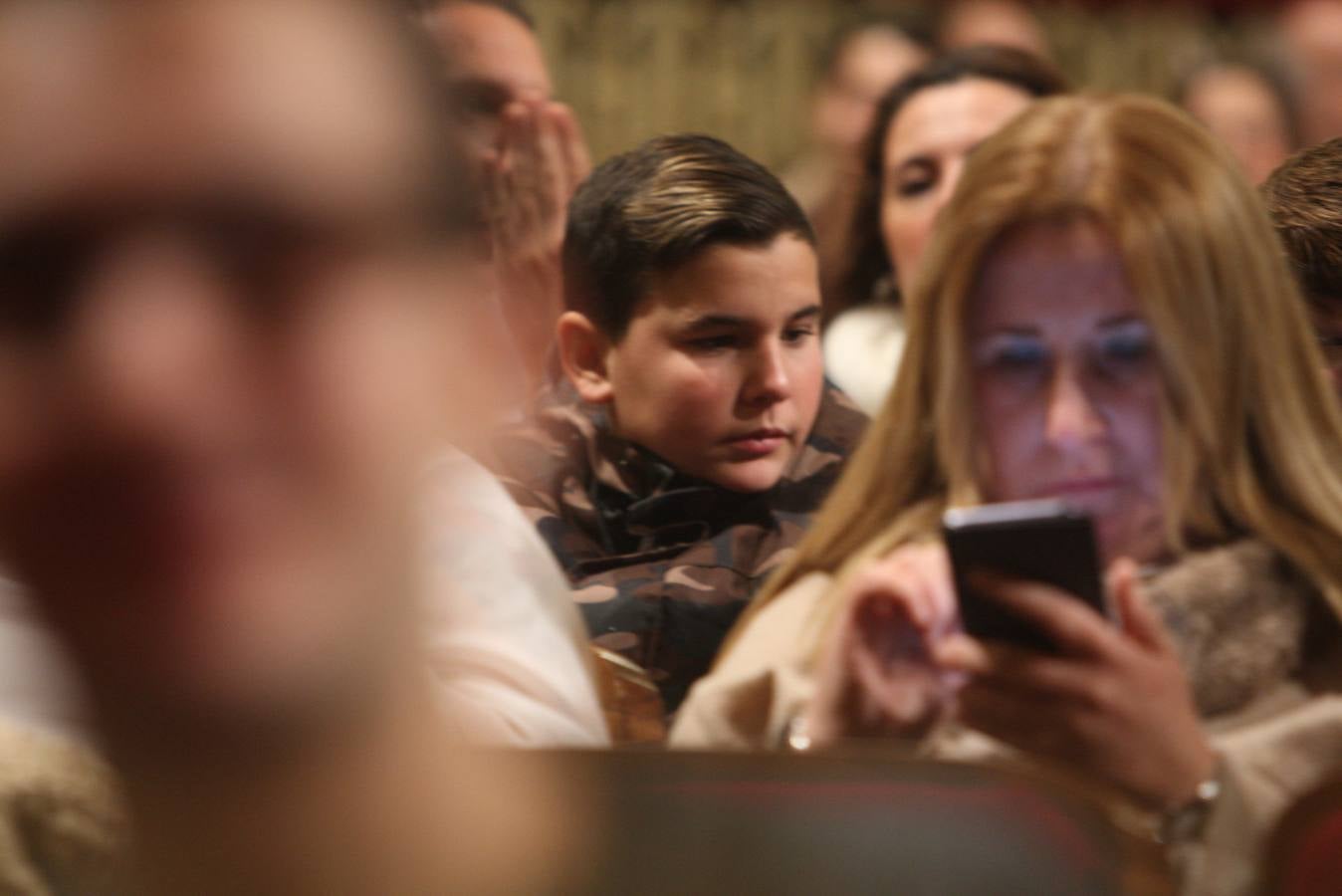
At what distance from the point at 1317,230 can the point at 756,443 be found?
1.19ft

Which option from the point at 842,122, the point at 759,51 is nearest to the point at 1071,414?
the point at 842,122

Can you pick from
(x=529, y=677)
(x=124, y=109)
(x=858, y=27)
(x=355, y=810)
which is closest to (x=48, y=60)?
(x=124, y=109)

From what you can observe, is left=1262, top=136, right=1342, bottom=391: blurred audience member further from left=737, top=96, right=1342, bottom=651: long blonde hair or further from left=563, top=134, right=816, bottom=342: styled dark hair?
left=563, top=134, right=816, bottom=342: styled dark hair

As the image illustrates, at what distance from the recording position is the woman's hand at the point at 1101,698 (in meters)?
0.62

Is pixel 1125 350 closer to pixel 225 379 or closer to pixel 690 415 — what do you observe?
pixel 690 415

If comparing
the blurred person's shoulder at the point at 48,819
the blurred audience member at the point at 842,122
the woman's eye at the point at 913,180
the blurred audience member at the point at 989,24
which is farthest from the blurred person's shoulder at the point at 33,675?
the blurred audience member at the point at 989,24

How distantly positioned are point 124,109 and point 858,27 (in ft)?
4.83

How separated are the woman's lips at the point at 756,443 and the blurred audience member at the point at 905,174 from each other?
5 centimetres

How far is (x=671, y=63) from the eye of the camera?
4.89 ft

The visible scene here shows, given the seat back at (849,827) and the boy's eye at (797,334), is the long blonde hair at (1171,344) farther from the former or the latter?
the seat back at (849,827)

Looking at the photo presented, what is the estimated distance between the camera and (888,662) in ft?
2.16

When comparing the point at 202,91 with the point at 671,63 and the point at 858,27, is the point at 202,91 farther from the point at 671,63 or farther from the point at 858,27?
the point at 858,27

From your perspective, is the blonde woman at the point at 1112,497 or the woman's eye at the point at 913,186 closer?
the blonde woman at the point at 1112,497

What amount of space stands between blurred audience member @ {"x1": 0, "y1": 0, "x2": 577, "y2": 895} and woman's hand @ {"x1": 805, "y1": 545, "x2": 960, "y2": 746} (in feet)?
1.13
